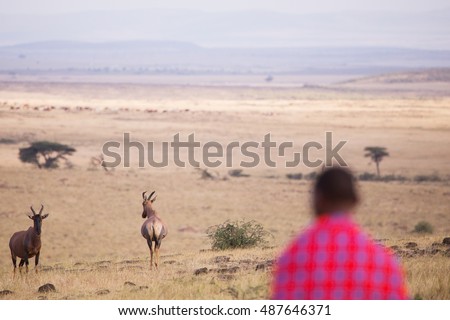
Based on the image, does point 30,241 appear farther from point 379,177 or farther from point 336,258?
point 379,177

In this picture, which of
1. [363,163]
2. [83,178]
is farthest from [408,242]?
[363,163]

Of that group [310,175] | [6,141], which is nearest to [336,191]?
[310,175]

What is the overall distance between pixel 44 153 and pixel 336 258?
1696 inches

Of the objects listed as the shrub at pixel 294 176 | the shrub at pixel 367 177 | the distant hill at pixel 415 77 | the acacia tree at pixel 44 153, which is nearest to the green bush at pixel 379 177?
the shrub at pixel 367 177

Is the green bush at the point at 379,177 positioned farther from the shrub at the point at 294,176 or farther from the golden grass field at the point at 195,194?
the shrub at the point at 294,176

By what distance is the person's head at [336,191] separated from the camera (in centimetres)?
453

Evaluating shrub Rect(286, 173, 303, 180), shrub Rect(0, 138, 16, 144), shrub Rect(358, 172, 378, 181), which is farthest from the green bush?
shrub Rect(0, 138, 16, 144)

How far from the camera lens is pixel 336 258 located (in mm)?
4730

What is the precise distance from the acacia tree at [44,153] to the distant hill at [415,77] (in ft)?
213

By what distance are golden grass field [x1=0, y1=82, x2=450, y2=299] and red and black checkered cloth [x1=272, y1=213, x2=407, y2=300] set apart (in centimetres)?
422

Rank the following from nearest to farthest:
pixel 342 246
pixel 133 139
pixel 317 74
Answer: pixel 342 246 → pixel 133 139 → pixel 317 74

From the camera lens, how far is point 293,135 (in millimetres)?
60656

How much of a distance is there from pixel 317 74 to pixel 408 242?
169 meters

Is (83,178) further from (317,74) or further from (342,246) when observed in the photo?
(317,74)
